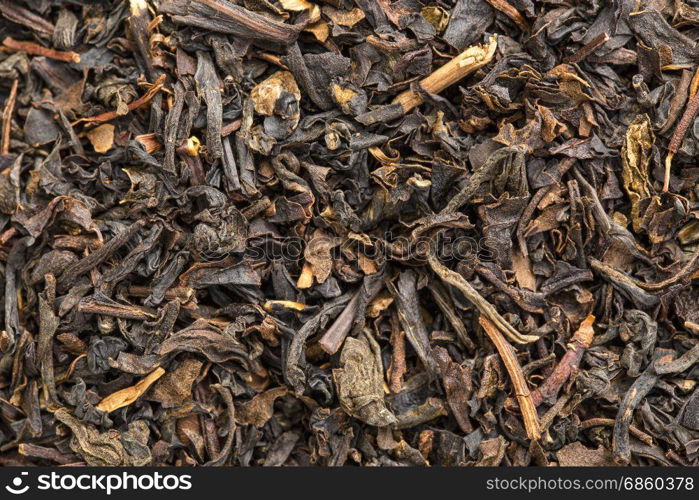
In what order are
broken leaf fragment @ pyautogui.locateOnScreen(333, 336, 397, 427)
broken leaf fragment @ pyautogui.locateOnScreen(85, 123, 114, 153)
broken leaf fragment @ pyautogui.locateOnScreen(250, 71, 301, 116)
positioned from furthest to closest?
broken leaf fragment @ pyautogui.locateOnScreen(85, 123, 114, 153), broken leaf fragment @ pyautogui.locateOnScreen(250, 71, 301, 116), broken leaf fragment @ pyautogui.locateOnScreen(333, 336, 397, 427)

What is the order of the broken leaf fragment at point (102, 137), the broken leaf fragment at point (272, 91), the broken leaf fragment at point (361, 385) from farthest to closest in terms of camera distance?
the broken leaf fragment at point (102, 137), the broken leaf fragment at point (272, 91), the broken leaf fragment at point (361, 385)

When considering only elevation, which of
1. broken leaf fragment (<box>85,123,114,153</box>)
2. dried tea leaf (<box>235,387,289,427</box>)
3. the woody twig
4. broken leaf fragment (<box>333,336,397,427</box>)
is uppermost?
the woody twig

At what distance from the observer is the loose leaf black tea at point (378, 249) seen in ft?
7.31

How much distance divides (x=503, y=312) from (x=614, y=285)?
0.39 metres

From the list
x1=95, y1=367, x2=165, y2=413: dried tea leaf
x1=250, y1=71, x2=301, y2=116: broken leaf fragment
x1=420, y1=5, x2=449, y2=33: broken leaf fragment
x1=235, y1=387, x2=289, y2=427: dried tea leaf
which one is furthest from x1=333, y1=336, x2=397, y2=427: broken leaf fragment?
x1=420, y1=5, x2=449, y2=33: broken leaf fragment

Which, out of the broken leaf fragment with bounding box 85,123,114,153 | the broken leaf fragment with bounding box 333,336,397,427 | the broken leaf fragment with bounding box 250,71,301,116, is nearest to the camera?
the broken leaf fragment with bounding box 333,336,397,427

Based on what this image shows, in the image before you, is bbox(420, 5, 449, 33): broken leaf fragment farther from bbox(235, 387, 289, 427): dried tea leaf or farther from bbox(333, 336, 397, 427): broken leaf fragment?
bbox(235, 387, 289, 427): dried tea leaf

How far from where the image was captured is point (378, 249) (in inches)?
90.0

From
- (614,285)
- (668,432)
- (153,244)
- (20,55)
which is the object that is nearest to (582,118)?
(614,285)

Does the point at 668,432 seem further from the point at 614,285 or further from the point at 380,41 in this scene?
the point at 380,41

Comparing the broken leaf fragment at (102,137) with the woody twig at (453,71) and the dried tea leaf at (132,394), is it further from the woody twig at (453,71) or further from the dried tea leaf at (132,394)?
the woody twig at (453,71)

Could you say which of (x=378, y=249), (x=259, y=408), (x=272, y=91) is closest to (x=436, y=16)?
(x=272, y=91)

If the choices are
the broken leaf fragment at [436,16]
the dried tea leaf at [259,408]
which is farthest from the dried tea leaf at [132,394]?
the broken leaf fragment at [436,16]

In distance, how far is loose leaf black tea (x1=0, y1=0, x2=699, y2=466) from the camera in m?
2.23
